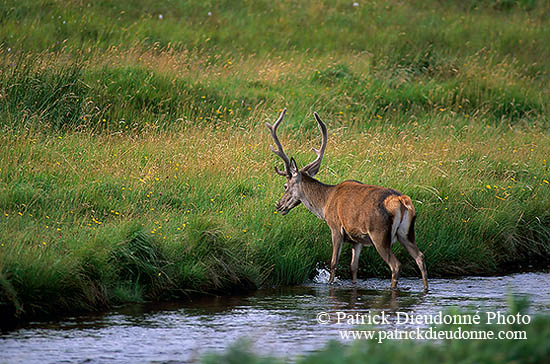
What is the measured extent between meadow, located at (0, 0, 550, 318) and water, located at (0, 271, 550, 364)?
43cm

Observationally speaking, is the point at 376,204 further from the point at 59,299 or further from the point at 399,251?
the point at 59,299

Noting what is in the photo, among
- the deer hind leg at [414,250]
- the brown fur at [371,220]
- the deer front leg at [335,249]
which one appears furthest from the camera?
the deer front leg at [335,249]

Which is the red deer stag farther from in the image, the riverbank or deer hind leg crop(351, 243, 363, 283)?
the riverbank

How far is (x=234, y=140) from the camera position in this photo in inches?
500

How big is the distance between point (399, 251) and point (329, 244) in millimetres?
905

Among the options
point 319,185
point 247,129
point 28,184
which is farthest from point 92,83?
point 319,185

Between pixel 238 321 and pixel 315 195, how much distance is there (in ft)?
9.22

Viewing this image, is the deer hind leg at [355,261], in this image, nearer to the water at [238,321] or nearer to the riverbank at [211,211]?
the water at [238,321]

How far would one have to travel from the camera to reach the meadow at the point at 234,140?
28.0 feet

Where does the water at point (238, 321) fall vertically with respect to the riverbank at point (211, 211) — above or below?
below

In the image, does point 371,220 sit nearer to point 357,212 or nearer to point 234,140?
point 357,212

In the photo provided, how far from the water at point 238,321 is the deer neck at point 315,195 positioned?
79cm

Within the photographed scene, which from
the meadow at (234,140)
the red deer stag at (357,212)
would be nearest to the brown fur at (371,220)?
the red deer stag at (357,212)

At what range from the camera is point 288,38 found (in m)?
19.7
